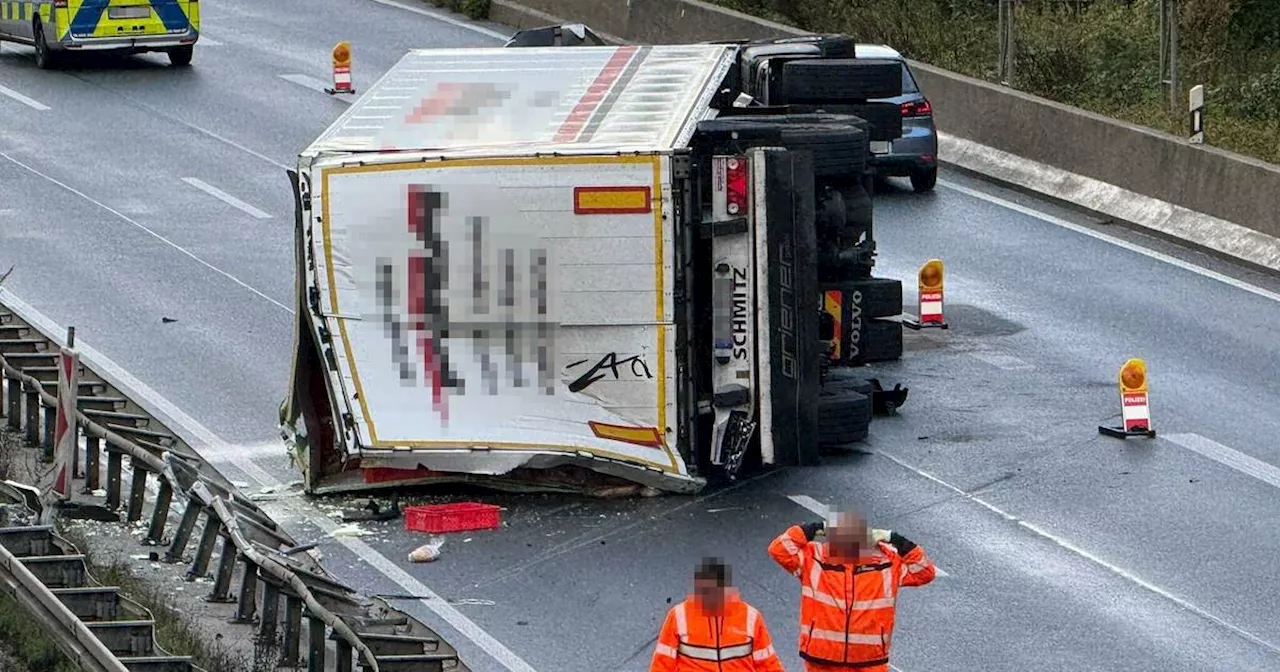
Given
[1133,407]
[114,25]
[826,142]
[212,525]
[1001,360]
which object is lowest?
[1001,360]

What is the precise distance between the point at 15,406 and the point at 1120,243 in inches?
425

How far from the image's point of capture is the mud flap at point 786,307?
1395cm

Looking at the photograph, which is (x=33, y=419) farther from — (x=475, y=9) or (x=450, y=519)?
(x=475, y=9)

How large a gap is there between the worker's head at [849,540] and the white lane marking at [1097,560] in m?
3.47

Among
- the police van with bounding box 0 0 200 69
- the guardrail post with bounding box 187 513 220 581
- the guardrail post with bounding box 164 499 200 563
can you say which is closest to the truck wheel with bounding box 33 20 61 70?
the police van with bounding box 0 0 200 69

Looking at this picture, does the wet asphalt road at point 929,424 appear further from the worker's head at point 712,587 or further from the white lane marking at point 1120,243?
the worker's head at point 712,587

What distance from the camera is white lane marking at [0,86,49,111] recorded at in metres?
27.9

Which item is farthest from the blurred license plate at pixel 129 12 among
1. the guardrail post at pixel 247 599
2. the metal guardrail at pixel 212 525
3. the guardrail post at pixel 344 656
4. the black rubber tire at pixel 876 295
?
the guardrail post at pixel 344 656

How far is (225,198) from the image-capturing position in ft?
75.9

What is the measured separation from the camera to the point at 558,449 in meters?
14.1

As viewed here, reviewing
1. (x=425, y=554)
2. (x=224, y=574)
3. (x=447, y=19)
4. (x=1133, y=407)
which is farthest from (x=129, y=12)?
(x=224, y=574)

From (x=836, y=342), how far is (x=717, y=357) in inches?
92.3

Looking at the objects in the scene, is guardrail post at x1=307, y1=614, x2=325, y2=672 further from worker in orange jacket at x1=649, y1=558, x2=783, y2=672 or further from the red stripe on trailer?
the red stripe on trailer

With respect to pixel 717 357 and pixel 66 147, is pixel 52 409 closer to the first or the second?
Result: pixel 717 357
